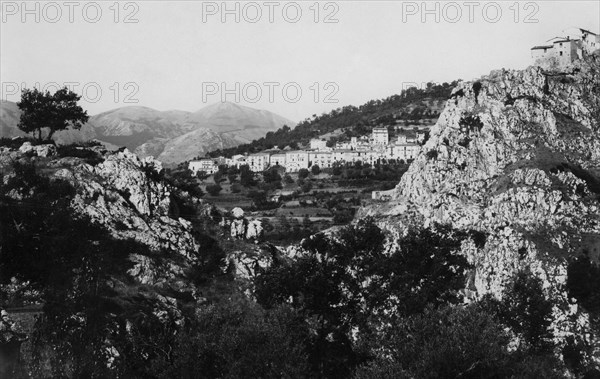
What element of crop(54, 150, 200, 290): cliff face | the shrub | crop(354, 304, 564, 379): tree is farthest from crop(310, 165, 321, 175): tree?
crop(354, 304, 564, 379): tree

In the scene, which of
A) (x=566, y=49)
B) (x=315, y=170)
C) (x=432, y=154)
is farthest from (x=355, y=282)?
(x=315, y=170)

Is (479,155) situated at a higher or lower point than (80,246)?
higher

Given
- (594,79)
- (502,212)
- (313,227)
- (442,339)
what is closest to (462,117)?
(502,212)

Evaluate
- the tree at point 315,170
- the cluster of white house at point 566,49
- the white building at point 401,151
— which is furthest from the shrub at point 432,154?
the white building at point 401,151

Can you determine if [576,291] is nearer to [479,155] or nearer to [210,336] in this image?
[479,155]

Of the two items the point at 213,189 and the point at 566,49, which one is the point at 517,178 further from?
the point at 213,189

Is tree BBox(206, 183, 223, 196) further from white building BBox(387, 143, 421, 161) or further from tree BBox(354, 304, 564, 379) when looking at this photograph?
tree BBox(354, 304, 564, 379)

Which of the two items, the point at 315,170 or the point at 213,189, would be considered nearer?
the point at 213,189
